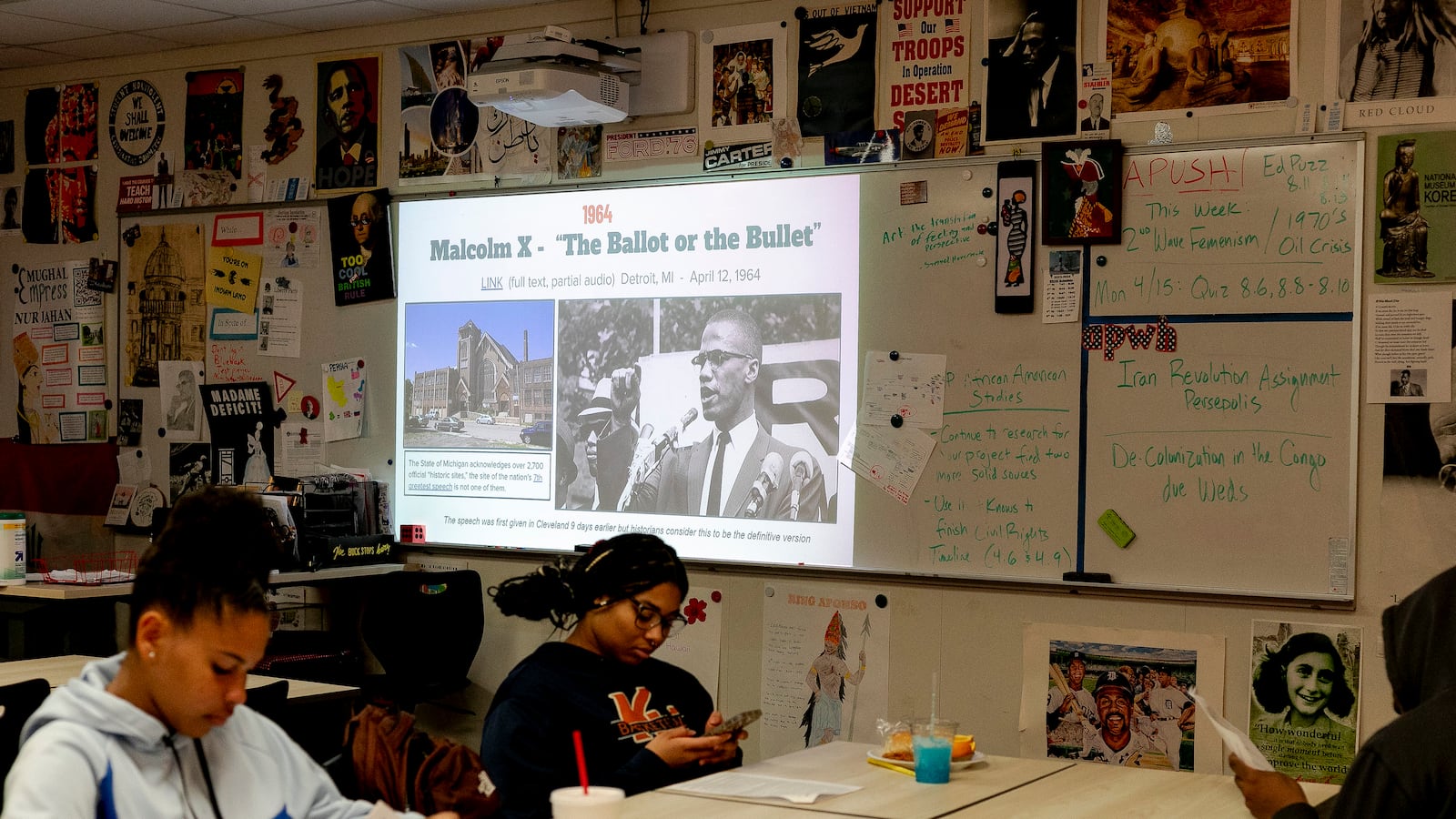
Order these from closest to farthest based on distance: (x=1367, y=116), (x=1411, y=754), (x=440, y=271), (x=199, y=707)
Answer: (x=199, y=707)
(x=1411, y=754)
(x=1367, y=116)
(x=440, y=271)

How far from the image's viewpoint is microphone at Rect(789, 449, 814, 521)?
481 centimetres

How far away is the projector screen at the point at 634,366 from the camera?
4.82 metres

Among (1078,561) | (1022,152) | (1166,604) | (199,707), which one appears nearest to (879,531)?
(1078,561)

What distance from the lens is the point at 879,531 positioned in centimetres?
469

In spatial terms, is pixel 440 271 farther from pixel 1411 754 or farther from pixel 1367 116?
pixel 1411 754

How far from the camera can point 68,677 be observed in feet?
12.2

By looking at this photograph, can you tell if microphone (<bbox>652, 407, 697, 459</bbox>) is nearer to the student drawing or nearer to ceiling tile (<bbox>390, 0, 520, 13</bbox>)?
the student drawing

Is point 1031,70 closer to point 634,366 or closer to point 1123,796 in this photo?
point 634,366

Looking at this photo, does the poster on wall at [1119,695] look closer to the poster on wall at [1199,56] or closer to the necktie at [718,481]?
the necktie at [718,481]

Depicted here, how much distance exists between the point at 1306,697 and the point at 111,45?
5.46 m

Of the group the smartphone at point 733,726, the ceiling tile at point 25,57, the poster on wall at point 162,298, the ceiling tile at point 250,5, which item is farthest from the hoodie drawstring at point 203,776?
the ceiling tile at point 25,57

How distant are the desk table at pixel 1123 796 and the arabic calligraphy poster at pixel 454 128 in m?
3.19

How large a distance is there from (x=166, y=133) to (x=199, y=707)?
5.01 metres

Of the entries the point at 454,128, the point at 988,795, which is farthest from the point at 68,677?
the point at 454,128
